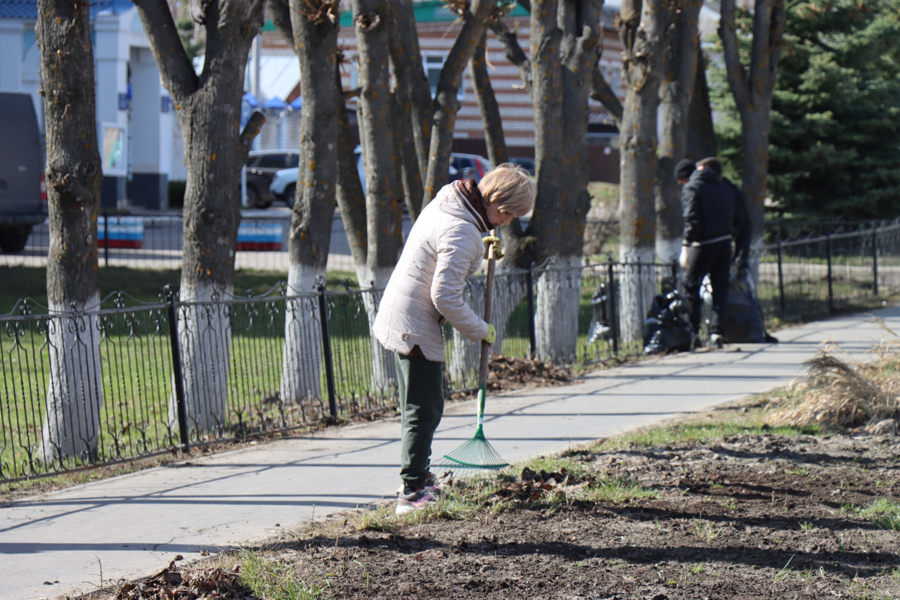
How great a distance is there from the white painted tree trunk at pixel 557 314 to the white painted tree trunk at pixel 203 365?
3935mm

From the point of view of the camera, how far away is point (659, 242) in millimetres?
14148

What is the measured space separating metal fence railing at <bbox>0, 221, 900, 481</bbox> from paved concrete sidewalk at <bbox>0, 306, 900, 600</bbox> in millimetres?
616

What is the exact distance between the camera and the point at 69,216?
7.45 metres

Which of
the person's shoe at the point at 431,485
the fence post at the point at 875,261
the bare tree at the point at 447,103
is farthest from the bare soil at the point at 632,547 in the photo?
the fence post at the point at 875,261

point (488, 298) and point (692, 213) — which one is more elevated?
point (692, 213)

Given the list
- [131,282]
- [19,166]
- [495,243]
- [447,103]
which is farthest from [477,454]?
[19,166]

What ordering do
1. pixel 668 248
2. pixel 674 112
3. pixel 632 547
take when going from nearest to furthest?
pixel 632 547, pixel 674 112, pixel 668 248

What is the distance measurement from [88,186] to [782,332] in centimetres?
922

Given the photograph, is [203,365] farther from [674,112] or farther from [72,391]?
[674,112]

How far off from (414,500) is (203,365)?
10.2 ft

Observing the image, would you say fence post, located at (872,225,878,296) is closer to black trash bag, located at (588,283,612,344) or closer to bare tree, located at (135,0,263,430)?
black trash bag, located at (588,283,612,344)

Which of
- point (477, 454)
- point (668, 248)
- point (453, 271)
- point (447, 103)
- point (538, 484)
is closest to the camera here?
point (453, 271)

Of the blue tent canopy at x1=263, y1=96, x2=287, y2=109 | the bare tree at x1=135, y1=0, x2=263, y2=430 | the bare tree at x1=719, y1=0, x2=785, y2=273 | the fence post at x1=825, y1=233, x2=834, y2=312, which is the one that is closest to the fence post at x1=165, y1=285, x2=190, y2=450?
the bare tree at x1=135, y1=0, x2=263, y2=430

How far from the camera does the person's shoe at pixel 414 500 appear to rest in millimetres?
5629
